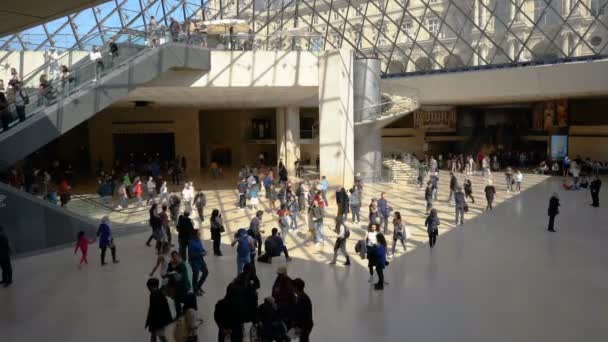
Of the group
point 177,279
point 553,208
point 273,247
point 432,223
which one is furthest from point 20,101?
point 553,208

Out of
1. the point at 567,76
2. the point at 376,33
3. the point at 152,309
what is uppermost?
the point at 376,33

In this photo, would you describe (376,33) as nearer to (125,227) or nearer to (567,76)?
(567,76)

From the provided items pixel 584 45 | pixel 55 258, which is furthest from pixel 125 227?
pixel 584 45

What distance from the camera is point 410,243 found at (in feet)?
41.7

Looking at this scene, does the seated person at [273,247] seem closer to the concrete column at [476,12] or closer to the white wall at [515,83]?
the white wall at [515,83]

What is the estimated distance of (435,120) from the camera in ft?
132

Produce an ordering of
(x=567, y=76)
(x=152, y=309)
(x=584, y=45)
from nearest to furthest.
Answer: (x=152, y=309) → (x=567, y=76) → (x=584, y=45)

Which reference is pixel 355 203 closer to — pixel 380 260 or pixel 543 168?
pixel 380 260

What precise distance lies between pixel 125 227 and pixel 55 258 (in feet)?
10.2

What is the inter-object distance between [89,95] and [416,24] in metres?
30.2

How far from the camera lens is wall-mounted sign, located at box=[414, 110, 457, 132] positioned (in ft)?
132

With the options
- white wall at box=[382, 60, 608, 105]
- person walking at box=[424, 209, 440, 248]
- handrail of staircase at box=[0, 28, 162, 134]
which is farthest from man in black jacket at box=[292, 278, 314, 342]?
white wall at box=[382, 60, 608, 105]

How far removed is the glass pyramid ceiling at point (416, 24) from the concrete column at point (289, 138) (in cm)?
496

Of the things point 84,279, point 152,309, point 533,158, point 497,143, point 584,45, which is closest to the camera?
point 152,309
